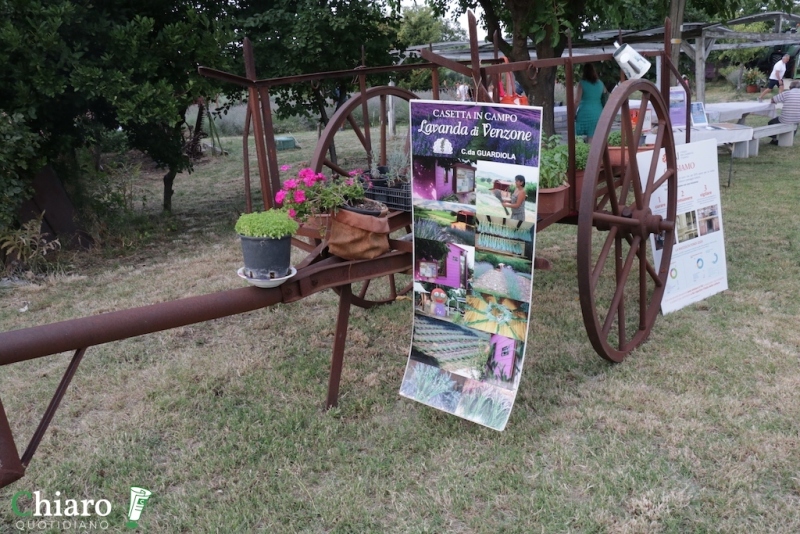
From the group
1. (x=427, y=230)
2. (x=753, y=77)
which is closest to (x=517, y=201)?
(x=427, y=230)

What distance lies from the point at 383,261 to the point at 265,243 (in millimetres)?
661

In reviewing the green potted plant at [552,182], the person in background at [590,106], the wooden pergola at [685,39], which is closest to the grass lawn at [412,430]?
the green potted plant at [552,182]

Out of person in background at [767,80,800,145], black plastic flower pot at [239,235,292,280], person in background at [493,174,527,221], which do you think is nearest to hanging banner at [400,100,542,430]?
person in background at [493,174,527,221]

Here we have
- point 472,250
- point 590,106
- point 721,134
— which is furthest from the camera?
point 721,134

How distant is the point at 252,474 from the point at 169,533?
1.34 ft

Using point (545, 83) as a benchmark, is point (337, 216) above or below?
below

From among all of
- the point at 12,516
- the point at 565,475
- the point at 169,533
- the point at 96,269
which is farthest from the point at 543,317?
the point at 96,269

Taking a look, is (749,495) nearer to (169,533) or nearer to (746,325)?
(746,325)

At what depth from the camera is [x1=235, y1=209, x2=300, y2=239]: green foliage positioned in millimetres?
2449

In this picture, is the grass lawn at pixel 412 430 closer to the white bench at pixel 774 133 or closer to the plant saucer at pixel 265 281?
the plant saucer at pixel 265 281

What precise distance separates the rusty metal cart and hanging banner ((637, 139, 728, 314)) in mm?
128

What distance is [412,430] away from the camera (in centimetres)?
298

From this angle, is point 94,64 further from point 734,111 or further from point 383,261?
point 734,111

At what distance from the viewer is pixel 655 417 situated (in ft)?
9.71
